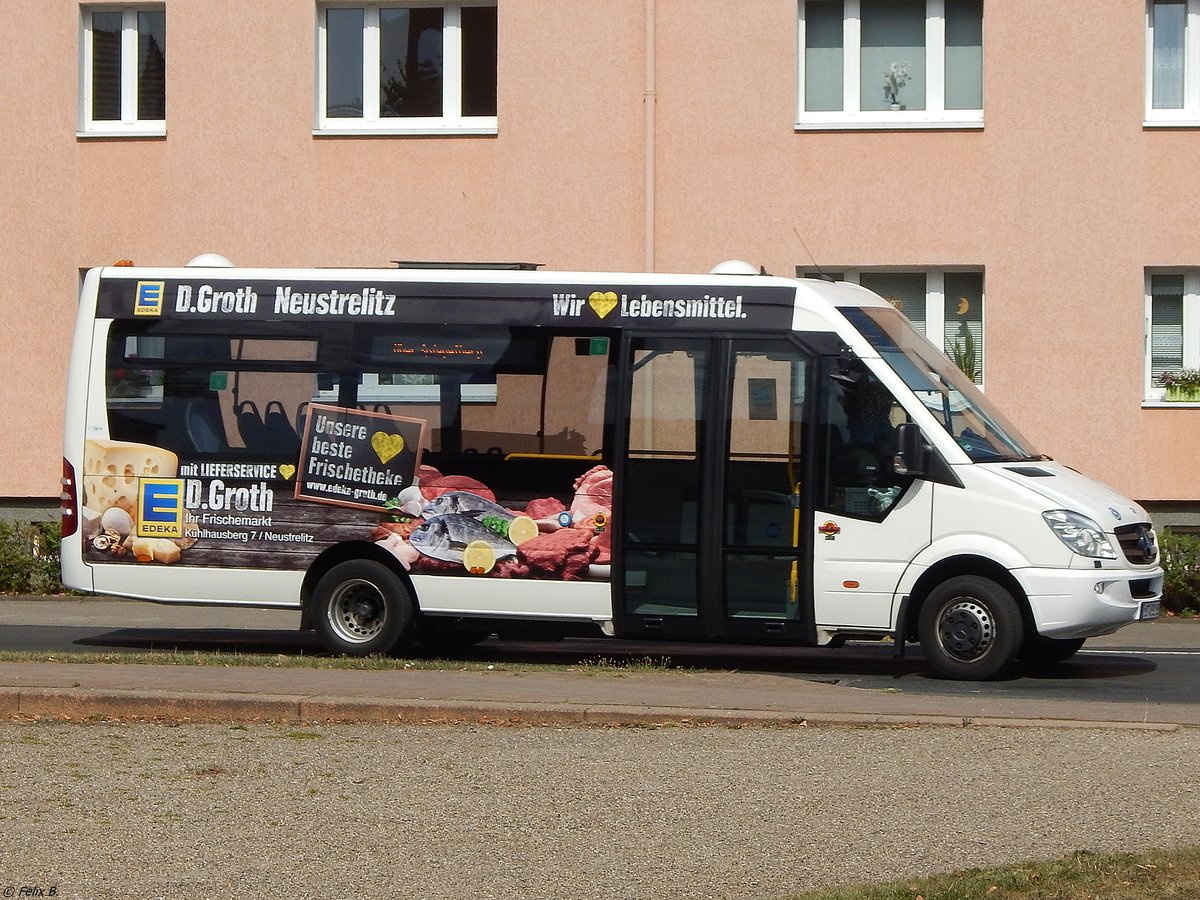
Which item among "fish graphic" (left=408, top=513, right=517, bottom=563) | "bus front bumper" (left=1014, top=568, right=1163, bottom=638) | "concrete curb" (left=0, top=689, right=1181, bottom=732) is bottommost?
"concrete curb" (left=0, top=689, right=1181, bottom=732)

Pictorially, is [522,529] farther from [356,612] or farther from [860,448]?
[860,448]

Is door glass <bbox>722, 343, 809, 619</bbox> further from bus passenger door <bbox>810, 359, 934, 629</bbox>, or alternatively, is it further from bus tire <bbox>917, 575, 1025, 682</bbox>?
bus tire <bbox>917, 575, 1025, 682</bbox>

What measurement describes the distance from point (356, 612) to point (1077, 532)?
497 cm

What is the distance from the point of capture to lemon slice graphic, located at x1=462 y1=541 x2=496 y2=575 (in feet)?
40.0

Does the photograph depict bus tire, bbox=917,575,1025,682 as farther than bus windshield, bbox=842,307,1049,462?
No

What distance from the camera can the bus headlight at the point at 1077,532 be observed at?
11.2 meters

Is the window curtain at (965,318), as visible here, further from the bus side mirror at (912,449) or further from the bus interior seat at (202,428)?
the bus interior seat at (202,428)

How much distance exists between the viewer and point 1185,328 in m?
18.5

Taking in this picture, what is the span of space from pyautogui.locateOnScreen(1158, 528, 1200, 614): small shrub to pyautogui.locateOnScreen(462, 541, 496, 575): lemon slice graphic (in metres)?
7.31

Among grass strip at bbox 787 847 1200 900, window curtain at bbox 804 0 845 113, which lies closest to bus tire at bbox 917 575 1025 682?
grass strip at bbox 787 847 1200 900

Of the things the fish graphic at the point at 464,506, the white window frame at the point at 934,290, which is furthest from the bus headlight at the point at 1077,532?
the white window frame at the point at 934,290

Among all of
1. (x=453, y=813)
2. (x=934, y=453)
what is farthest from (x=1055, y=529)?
(x=453, y=813)

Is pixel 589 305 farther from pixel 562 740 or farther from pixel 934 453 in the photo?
pixel 562 740

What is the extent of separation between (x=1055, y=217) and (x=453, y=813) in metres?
12.9
